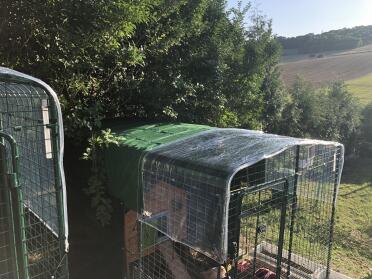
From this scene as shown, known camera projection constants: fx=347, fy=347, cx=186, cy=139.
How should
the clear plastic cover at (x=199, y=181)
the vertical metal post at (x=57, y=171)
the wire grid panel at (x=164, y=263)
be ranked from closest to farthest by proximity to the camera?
the vertical metal post at (x=57, y=171), the clear plastic cover at (x=199, y=181), the wire grid panel at (x=164, y=263)

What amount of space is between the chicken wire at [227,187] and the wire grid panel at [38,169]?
1123 millimetres

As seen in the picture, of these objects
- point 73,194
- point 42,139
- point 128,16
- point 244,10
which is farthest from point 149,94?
point 244,10

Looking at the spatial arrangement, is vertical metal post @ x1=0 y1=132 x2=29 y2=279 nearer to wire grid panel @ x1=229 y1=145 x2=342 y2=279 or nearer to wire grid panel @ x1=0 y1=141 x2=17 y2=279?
wire grid panel @ x1=0 y1=141 x2=17 y2=279

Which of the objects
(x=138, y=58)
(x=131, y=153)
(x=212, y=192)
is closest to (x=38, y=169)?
(x=131, y=153)

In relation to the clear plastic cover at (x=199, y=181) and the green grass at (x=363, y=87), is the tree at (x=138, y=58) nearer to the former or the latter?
the clear plastic cover at (x=199, y=181)

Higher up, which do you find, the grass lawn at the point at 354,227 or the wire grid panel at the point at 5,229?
the wire grid panel at the point at 5,229

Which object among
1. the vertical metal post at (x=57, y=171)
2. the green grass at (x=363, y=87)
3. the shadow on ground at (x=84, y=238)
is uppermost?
the vertical metal post at (x=57, y=171)

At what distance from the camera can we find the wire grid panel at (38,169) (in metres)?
2.96

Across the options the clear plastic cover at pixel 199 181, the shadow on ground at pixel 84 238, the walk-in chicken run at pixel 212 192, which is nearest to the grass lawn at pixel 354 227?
the walk-in chicken run at pixel 212 192

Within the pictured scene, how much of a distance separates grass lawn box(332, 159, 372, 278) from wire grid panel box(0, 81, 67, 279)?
18.0 feet

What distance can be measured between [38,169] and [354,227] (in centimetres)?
851

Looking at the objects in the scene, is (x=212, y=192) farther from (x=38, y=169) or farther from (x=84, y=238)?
(x=84, y=238)

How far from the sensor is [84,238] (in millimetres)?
5578

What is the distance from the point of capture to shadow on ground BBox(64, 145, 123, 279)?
539 centimetres
